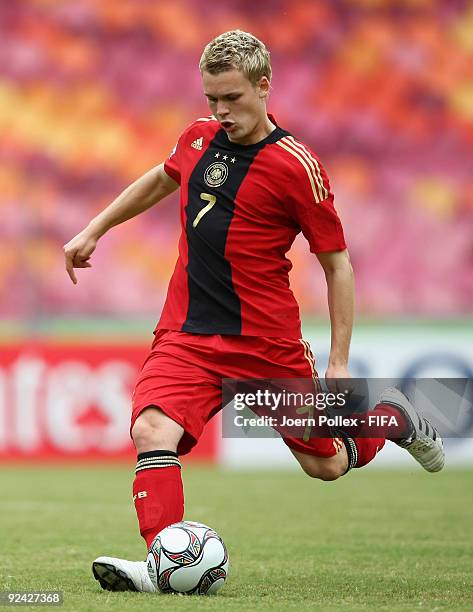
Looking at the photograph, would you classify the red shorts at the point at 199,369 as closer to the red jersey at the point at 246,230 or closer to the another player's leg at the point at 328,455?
the red jersey at the point at 246,230

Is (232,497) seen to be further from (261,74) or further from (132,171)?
(132,171)

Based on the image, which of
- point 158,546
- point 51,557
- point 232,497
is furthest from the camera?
point 232,497

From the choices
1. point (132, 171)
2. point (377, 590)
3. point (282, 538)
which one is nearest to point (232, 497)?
point (282, 538)

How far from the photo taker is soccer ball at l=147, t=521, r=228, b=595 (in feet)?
15.9

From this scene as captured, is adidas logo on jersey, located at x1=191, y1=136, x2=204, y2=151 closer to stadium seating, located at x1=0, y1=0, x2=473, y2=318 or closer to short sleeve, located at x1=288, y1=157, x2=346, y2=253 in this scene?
short sleeve, located at x1=288, y1=157, x2=346, y2=253

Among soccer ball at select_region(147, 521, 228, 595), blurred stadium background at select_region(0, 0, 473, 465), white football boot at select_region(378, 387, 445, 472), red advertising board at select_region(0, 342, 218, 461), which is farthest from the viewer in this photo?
blurred stadium background at select_region(0, 0, 473, 465)

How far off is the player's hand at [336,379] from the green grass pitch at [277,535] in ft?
2.57

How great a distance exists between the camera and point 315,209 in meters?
5.24

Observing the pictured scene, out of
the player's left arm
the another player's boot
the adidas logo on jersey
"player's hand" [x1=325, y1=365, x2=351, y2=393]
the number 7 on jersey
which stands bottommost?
the another player's boot

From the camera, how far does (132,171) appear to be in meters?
19.5

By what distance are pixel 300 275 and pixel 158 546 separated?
Result: 13.7 m

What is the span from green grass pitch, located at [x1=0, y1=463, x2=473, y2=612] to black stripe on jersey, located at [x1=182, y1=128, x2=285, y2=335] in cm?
107

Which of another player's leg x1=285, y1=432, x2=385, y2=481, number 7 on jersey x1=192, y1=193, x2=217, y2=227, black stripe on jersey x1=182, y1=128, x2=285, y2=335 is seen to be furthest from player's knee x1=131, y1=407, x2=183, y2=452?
number 7 on jersey x1=192, y1=193, x2=217, y2=227

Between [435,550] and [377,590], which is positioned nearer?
[377,590]
